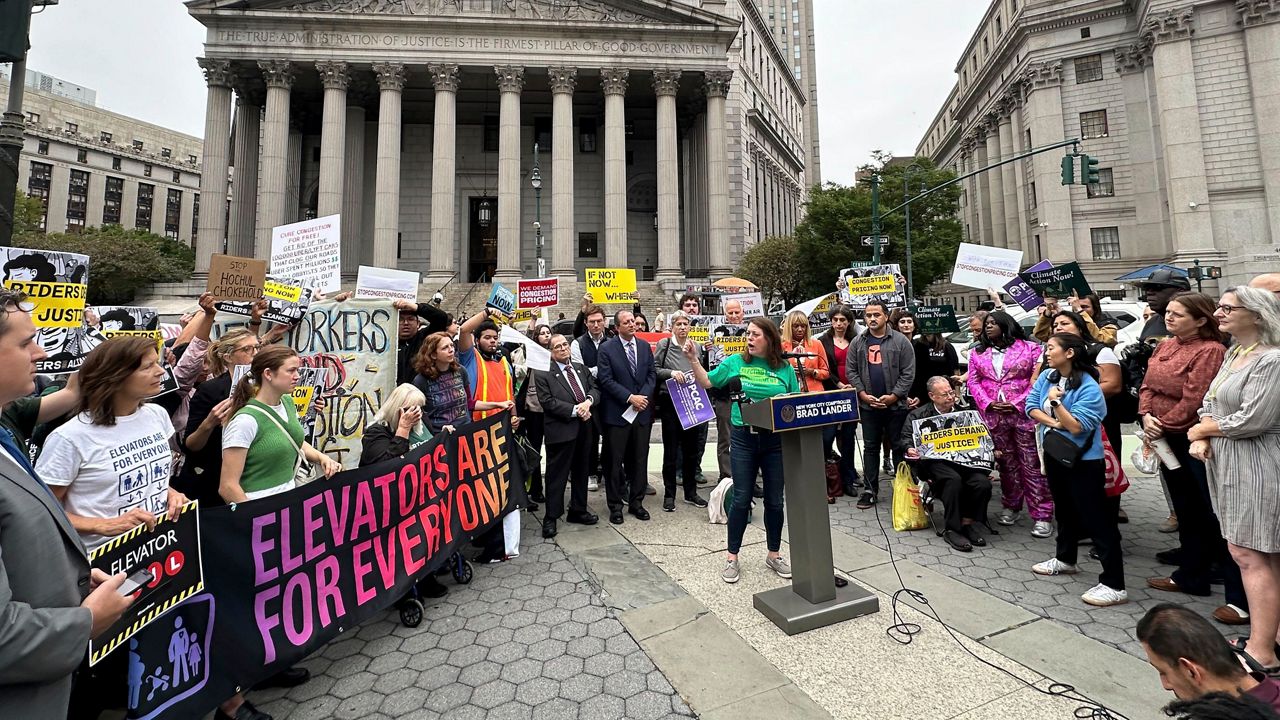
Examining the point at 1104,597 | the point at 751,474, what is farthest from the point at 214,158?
the point at 1104,597

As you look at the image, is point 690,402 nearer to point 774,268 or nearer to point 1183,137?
point 774,268

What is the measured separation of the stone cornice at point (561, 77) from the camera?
27.6 meters

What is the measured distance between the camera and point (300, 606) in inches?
133

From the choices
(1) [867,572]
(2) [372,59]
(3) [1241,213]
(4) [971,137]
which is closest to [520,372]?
(1) [867,572]

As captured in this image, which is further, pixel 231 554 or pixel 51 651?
pixel 231 554

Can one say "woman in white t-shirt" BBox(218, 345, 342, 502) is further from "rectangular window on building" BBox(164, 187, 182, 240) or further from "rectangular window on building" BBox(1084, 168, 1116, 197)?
"rectangular window on building" BBox(164, 187, 182, 240)

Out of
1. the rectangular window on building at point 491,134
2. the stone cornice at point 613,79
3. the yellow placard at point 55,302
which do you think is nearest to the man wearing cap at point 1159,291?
the yellow placard at point 55,302

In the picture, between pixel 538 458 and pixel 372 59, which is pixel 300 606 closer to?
pixel 538 458

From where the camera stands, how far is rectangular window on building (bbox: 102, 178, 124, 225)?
7759 cm

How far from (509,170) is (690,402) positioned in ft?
79.3

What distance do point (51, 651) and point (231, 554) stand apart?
1.66m

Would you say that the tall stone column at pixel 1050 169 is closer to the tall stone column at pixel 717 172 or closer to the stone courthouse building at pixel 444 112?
the tall stone column at pixel 717 172

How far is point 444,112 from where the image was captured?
88.2ft

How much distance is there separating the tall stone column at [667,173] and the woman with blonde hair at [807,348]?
69.5ft
